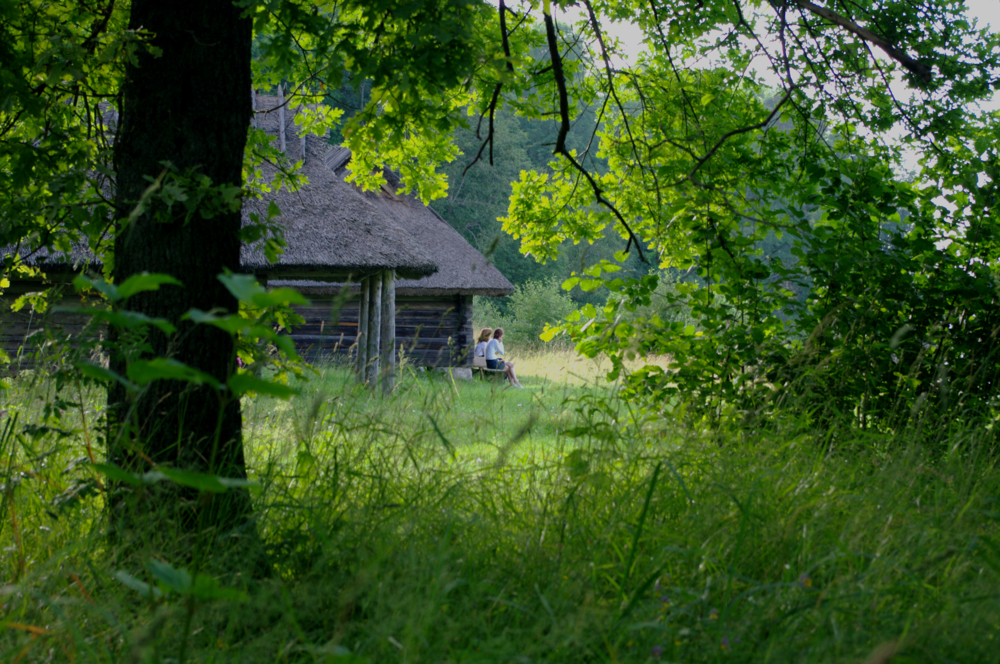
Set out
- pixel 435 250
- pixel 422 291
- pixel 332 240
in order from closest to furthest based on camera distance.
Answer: pixel 332 240, pixel 435 250, pixel 422 291

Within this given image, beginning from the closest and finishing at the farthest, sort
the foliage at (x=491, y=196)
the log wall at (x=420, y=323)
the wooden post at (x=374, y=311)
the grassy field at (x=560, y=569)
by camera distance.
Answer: the grassy field at (x=560, y=569) < the wooden post at (x=374, y=311) < the log wall at (x=420, y=323) < the foliage at (x=491, y=196)

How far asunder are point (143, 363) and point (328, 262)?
28.5ft

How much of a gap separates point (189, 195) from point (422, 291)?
40.9ft

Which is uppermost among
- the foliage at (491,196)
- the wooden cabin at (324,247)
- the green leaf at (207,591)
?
the foliage at (491,196)

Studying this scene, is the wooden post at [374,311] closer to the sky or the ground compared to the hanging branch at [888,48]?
closer to the ground

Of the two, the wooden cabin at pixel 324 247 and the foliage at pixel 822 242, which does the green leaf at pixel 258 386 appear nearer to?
the foliage at pixel 822 242

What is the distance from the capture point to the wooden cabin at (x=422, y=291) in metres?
14.0

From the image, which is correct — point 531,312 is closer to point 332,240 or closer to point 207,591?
point 332,240

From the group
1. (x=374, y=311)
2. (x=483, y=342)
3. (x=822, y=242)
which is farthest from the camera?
(x=483, y=342)

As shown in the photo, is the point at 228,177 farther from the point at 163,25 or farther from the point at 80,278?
the point at 80,278

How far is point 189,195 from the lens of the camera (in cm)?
206

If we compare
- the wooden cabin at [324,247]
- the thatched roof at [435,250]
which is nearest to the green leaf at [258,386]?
the wooden cabin at [324,247]

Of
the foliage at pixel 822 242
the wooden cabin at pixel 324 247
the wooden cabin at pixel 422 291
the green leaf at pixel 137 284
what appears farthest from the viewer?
the wooden cabin at pixel 422 291

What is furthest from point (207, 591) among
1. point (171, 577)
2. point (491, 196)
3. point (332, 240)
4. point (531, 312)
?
point (491, 196)
